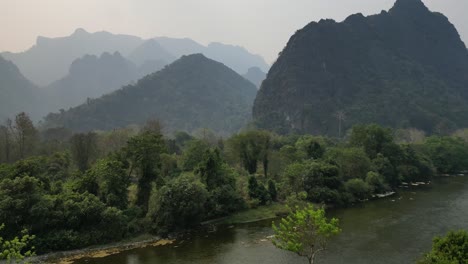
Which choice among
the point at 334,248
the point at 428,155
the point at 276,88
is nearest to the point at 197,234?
the point at 334,248

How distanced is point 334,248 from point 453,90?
179 metres

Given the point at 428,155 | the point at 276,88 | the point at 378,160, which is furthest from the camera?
the point at 276,88

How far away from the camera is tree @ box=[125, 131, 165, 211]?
153ft

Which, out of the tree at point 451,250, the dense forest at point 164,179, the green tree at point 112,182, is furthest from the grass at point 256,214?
the tree at point 451,250

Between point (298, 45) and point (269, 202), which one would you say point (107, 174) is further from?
point (298, 45)

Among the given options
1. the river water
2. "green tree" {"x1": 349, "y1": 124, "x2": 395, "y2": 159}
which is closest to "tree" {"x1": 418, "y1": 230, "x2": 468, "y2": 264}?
the river water

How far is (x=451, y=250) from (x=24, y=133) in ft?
233

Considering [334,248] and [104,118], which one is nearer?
[334,248]

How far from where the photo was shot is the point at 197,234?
142ft

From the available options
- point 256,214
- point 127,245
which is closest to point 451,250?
point 127,245

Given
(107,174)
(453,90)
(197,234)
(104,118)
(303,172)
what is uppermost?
(104,118)

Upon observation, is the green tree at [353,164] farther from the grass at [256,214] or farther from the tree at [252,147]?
the grass at [256,214]

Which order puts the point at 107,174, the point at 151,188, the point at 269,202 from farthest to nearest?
the point at 269,202 < the point at 151,188 < the point at 107,174

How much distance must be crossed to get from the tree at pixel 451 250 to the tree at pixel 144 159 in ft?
109
